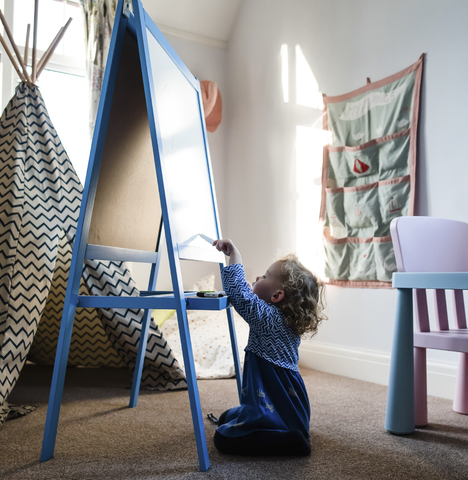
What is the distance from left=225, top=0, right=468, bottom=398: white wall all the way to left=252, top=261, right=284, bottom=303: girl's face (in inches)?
39.0

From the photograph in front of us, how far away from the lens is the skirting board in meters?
1.93

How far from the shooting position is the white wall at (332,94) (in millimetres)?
1980

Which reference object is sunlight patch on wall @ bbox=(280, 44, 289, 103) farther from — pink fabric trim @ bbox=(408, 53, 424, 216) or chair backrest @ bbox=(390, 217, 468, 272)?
chair backrest @ bbox=(390, 217, 468, 272)

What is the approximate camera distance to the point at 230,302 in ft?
4.23

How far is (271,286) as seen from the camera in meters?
1.38

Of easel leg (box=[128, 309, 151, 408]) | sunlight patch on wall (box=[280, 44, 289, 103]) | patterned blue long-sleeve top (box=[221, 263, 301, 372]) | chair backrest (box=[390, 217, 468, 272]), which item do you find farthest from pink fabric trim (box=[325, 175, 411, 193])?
easel leg (box=[128, 309, 151, 408])

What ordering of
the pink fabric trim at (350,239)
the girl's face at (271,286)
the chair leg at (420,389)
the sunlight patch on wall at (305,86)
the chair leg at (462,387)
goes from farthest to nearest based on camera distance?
the sunlight patch on wall at (305,86)
the pink fabric trim at (350,239)
the chair leg at (462,387)
the chair leg at (420,389)
the girl's face at (271,286)

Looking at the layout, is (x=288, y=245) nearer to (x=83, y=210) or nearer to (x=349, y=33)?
(x=349, y=33)

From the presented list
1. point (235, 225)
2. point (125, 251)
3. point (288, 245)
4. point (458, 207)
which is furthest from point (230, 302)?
point (235, 225)

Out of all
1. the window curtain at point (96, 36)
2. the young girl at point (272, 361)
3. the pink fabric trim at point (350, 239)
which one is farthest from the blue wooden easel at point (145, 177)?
the window curtain at point (96, 36)

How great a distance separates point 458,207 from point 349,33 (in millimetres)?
1132

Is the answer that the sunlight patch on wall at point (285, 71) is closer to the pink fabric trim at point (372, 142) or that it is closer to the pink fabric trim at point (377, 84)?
the pink fabric trim at point (377, 84)

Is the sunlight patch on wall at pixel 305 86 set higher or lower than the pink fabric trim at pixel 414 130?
higher

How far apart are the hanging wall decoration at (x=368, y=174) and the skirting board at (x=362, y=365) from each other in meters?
0.36
